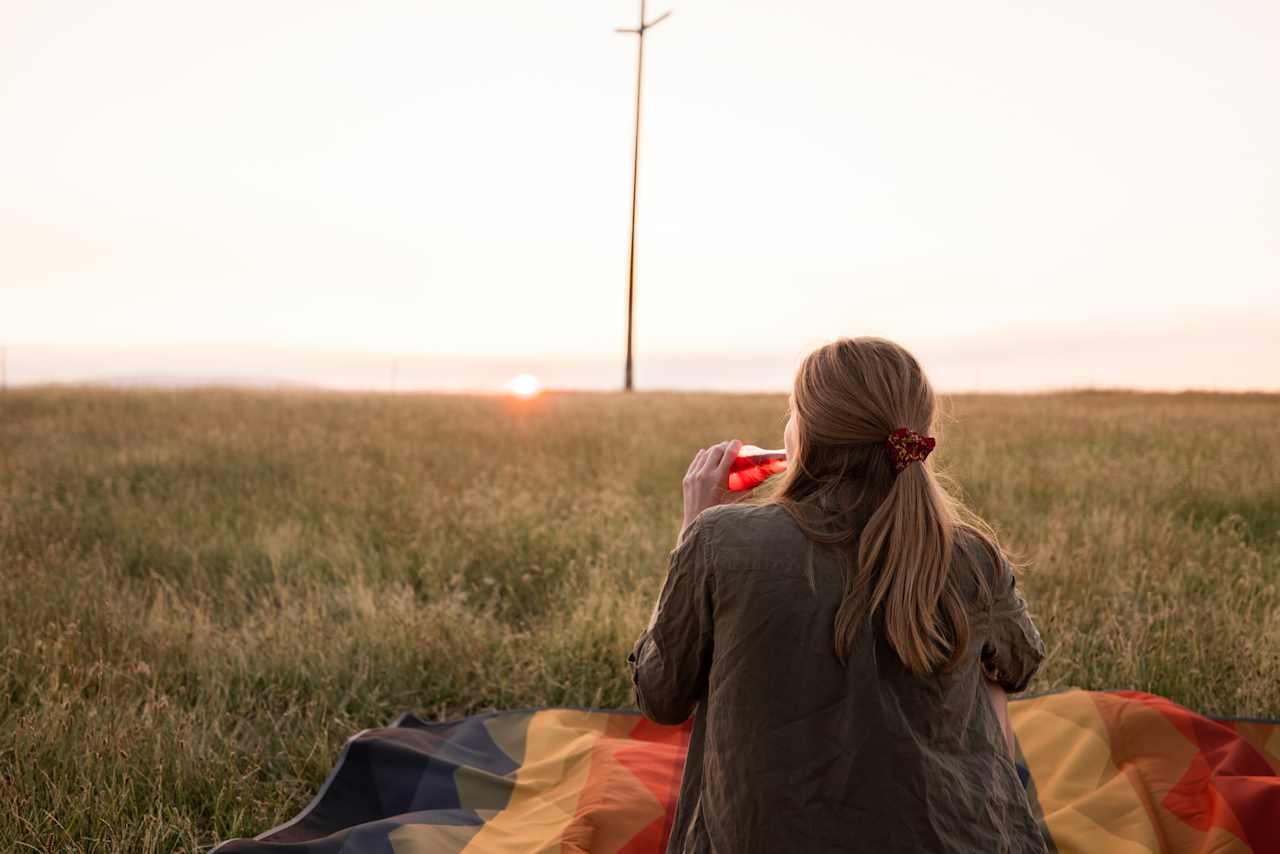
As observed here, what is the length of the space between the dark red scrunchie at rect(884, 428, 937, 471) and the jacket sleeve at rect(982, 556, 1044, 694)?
0.39m

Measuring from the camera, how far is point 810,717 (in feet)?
5.70

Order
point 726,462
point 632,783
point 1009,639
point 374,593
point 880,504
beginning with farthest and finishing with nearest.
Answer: point 374,593 < point 632,783 < point 726,462 < point 1009,639 < point 880,504

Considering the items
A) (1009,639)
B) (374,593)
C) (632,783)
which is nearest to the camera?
(1009,639)

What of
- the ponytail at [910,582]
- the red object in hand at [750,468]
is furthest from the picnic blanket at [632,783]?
the ponytail at [910,582]

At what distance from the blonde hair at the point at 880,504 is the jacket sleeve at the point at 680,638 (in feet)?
0.69

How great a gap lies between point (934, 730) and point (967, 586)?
0.30 meters

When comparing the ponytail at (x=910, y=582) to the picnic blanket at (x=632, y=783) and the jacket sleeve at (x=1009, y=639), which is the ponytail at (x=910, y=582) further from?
the picnic blanket at (x=632, y=783)

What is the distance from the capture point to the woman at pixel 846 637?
1714 mm

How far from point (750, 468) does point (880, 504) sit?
464 mm

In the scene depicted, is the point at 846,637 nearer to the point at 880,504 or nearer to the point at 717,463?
the point at 880,504

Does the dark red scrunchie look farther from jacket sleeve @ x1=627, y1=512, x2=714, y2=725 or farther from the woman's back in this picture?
jacket sleeve @ x1=627, y1=512, x2=714, y2=725

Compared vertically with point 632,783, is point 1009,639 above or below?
above

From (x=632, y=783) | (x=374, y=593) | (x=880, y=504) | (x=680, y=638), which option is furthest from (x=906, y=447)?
(x=374, y=593)

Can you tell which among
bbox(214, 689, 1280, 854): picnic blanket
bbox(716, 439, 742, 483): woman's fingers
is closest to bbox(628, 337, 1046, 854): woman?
bbox(716, 439, 742, 483): woman's fingers
